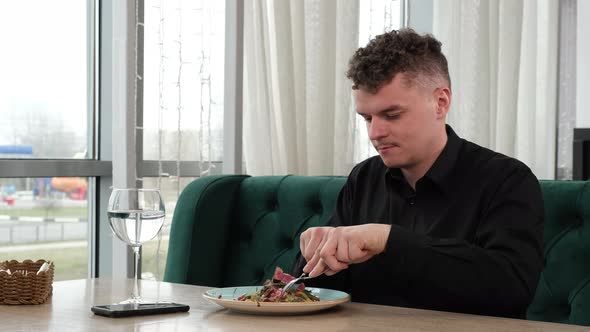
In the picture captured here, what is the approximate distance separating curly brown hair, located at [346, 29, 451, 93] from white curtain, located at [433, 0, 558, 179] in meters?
2.03

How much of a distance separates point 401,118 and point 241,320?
61 centimetres

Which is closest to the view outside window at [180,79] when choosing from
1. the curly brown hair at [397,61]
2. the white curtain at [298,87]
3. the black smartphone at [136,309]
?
the white curtain at [298,87]

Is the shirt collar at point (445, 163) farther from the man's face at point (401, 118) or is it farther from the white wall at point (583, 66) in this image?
the white wall at point (583, 66)

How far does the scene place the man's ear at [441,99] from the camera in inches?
71.9

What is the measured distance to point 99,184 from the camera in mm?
2904

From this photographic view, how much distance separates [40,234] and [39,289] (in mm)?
1383

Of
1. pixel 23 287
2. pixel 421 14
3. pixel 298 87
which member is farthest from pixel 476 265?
pixel 421 14

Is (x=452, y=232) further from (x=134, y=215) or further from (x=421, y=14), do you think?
(x=421, y=14)

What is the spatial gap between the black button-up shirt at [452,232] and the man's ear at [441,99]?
2.7 inches

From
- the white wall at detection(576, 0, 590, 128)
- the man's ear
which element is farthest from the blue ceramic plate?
the white wall at detection(576, 0, 590, 128)

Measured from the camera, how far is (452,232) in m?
1.80

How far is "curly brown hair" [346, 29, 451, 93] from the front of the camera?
1755mm

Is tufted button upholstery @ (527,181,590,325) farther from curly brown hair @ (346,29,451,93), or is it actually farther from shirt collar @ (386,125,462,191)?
curly brown hair @ (346,29,451,93)

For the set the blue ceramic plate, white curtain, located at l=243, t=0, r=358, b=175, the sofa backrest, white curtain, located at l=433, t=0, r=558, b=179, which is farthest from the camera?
white curtain, located at l=433, t=0, r=558, b=179
